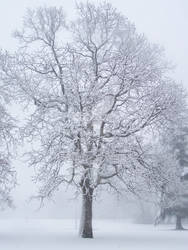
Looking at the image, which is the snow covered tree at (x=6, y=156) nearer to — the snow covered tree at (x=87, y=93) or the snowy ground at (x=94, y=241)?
the snow covered tree at (x=87, y=93)

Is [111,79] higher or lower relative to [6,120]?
higher

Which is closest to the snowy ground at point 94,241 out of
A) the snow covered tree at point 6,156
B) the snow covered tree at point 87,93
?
the snow covered tree at point 87,93

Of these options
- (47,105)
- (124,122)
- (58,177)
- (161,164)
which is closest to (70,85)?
(47,105)

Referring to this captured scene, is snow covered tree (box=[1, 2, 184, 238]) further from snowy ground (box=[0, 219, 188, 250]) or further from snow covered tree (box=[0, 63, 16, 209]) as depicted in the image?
snowy ground (box=[0, 219, 188, 250])

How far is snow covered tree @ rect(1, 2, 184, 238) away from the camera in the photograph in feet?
72.2

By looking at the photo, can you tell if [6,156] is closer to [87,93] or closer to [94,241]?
[87,93]

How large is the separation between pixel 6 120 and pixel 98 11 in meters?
8.42

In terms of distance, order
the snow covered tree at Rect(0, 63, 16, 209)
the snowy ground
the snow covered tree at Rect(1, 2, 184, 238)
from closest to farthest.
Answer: the snowy ground → the snow covered tree at Rect(1, 2, 184, 238) → the snow covered tree at Rect(0, 63, 16, 209)

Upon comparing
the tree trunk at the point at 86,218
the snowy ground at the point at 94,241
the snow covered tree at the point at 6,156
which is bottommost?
the snowy ground at the point at 94,241

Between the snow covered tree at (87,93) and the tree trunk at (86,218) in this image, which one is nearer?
the snow covered tree at (87,93)

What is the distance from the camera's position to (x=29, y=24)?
26438 mm

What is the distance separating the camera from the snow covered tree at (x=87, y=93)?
22.0 meters

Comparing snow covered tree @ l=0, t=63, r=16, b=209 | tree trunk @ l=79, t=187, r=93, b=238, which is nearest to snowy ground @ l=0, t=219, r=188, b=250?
tree trunk @ l=79, t=187, r=93, b=238

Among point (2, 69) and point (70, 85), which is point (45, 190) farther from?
point (2, 69)
